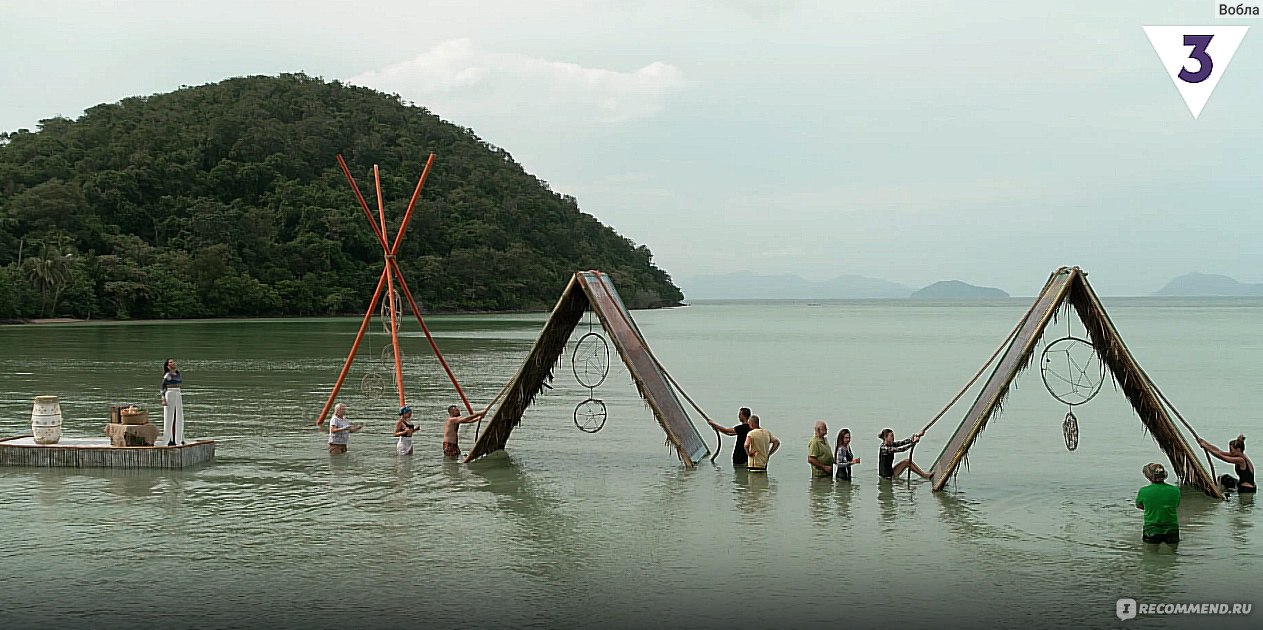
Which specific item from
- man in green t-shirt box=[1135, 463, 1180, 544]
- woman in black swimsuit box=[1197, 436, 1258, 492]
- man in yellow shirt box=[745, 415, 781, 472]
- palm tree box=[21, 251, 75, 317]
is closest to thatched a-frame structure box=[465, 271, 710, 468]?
man in yellow shirt box=[745, 415, 781, 472]

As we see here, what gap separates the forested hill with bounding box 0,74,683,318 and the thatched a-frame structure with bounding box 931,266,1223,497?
261 ft

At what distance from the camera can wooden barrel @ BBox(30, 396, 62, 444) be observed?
49.7 feet

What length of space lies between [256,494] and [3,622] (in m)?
5.13

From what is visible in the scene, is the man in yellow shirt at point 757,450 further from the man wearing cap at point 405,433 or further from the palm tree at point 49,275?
the palm tree at point 49,275

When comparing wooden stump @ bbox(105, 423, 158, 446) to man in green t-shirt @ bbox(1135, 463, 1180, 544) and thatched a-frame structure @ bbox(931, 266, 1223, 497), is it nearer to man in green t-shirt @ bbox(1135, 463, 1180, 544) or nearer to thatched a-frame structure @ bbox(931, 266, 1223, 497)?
thatched a-frame structure @ bbox(931, 266, 1223, 497)

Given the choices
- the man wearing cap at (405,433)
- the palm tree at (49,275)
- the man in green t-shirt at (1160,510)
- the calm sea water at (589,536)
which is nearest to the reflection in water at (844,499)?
the calm sea water at (589,536)

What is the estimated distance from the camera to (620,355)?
16078 millimetres

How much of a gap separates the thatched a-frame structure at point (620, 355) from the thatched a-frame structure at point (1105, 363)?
377 cm

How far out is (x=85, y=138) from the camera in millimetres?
118750

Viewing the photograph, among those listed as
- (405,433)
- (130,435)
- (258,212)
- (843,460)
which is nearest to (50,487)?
(130,435)

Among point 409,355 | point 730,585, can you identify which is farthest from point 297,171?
point 730,585

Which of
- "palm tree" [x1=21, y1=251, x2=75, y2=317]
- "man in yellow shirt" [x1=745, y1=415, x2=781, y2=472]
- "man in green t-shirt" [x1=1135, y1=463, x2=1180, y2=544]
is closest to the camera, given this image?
"man in green t-shirt" [x1=1135, y1=463, x2=1180, y2=544]

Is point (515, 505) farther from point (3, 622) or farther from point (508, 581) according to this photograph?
point (3, 622)

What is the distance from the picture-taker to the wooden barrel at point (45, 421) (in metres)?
15.1
